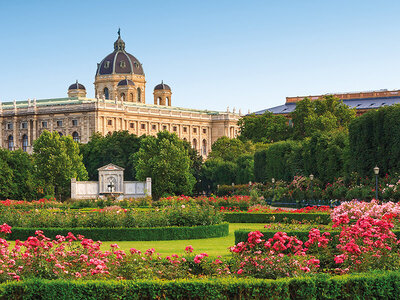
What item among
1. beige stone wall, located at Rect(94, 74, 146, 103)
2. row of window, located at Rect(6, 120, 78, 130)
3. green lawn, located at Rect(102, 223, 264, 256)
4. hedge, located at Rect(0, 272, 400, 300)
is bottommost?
hedge, located at Rect(0, 272, 400, 300)

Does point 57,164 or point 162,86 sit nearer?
point 57,164

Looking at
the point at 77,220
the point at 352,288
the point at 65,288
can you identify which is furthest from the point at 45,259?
the point at 77,220

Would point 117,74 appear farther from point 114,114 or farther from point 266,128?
point 266,128

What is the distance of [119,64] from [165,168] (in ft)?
236

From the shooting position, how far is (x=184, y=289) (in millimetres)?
11164

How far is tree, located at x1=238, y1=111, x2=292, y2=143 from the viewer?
80250mm

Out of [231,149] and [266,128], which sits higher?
[266,128]

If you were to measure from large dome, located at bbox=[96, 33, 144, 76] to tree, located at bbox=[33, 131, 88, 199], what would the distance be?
65.3m

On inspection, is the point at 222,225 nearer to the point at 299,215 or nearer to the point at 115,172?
the point at 299,215

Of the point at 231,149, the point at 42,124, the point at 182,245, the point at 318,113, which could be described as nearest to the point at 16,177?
the point at 231,149

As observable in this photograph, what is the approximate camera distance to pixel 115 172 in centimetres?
5525

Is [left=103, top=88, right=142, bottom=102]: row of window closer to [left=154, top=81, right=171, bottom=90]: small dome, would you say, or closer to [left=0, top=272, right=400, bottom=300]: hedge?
[left=154, top=81, right=171, bottom=90]: small dome

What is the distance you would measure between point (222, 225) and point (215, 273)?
35.8 feet

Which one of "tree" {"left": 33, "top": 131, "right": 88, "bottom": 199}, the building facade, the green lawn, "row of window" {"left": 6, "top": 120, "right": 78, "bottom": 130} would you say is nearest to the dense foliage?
the green lawn
